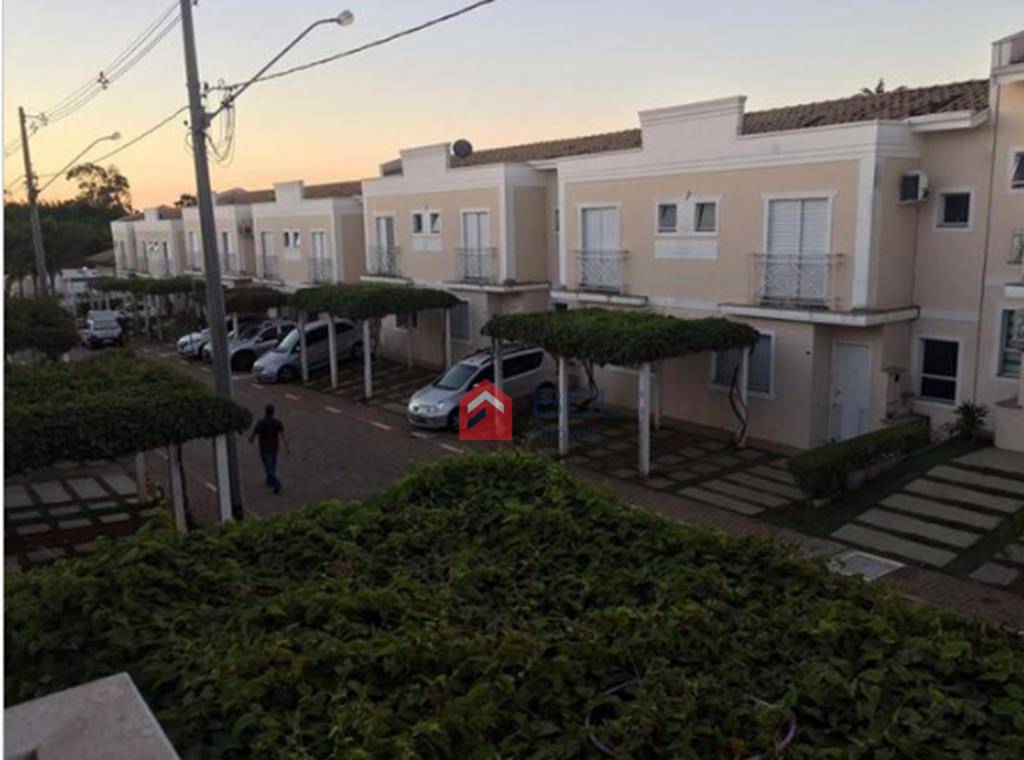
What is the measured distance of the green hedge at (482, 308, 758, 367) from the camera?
16016 mm

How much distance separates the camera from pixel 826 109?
19641 millimetres

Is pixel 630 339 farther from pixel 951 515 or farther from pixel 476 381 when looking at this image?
pixel 476 381

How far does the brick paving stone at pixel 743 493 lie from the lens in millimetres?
14913

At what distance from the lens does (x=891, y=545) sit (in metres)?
12.6

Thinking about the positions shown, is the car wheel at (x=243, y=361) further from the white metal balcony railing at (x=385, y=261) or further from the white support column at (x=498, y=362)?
the white support column at (x=498, y=362)

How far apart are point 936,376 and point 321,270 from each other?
925 inches

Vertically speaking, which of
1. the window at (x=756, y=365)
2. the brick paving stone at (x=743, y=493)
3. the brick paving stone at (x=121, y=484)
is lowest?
the brick paving stone at (x=121, y=484)

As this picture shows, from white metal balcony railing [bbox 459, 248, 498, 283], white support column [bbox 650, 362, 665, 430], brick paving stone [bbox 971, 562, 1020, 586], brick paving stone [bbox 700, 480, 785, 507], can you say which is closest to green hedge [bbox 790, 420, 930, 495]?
brick paving stone [bbox 700, 480, 785, 507]

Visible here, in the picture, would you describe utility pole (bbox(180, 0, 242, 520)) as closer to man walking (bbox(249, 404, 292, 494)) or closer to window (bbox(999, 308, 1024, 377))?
man walking (bbox(249, 404, 292, 494))

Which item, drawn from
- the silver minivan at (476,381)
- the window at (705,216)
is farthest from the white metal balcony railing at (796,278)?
the silver minivan at (476,381)

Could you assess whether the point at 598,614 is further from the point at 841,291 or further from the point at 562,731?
the point at 841,291

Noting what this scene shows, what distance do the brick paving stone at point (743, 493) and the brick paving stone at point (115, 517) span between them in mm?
10252

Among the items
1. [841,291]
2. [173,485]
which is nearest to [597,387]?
[841,291]

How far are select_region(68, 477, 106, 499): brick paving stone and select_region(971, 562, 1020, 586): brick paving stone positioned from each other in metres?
14.8
